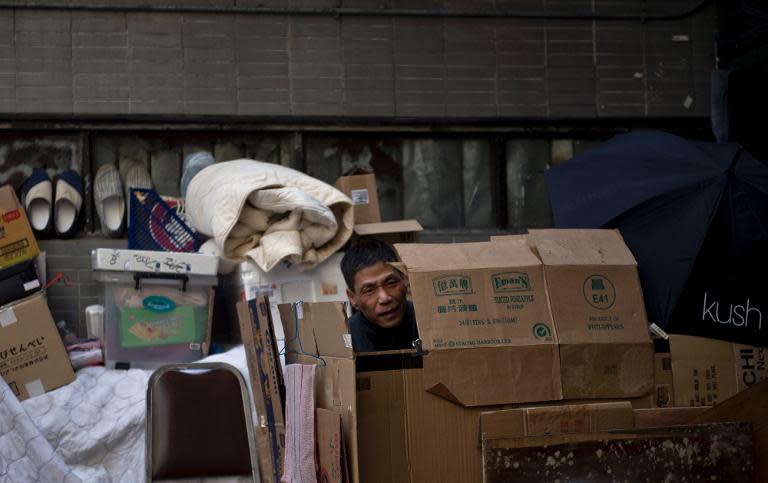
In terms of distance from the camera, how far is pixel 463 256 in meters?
4.12

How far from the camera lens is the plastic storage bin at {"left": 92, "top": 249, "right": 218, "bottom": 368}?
5863mm

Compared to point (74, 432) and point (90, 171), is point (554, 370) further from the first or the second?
point (90, 171)

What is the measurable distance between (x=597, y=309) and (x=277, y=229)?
2316mm

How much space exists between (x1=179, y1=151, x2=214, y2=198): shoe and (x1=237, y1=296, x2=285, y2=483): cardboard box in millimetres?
2014

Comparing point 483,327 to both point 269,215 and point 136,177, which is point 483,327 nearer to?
point 269,215

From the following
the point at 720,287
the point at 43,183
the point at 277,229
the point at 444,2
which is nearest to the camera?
the point at 720,287

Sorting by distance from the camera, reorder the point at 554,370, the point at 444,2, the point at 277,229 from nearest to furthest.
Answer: the point at 554,370 → the point at 277,229 → the point at 444,2

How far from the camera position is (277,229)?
5910 mm

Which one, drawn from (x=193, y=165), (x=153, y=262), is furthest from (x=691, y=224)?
(x=193, y=165)

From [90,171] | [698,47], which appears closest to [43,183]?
[90,171]

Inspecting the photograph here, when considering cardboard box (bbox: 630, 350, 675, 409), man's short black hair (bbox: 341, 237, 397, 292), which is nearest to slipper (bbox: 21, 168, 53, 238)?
man's short black hair (bbox: 341, 237, 397, 292)

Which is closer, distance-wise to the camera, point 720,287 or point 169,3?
point 720,287

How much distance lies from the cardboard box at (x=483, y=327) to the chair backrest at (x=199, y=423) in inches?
69.3

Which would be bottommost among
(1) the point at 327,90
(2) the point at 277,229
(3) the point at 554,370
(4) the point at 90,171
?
(3) the point at 554,370
